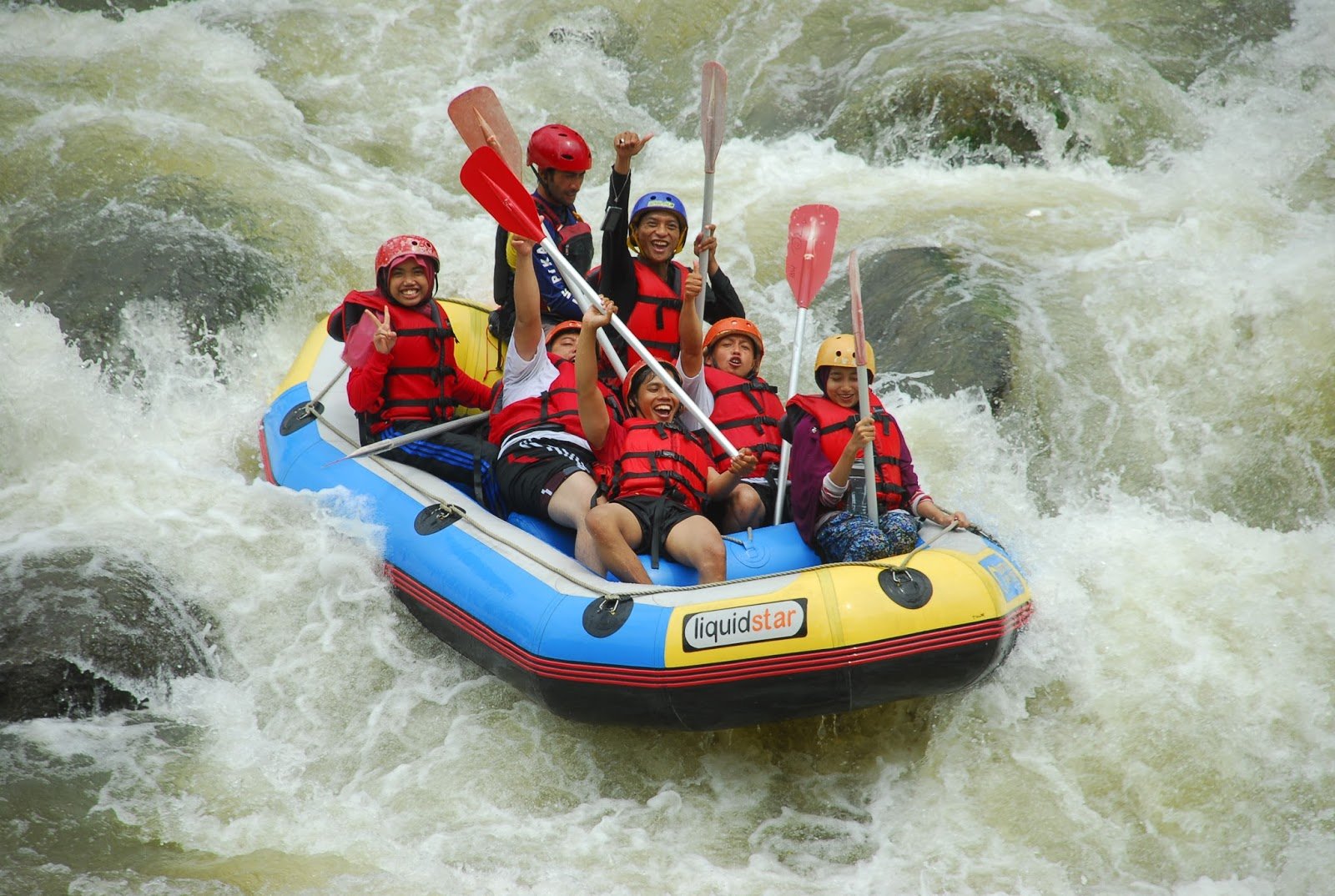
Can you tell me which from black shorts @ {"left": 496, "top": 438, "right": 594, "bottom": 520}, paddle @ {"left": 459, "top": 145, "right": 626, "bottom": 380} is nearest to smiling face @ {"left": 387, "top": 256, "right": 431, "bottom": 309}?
paddle @ {"left": 459, "top": 145, "right": 626, "bottom": 380}

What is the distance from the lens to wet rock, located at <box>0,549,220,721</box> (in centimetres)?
405

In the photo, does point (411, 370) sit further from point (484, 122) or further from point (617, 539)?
point (617, 539)

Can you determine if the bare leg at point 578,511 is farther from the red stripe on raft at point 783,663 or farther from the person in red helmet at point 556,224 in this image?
the person in red helmet at point 556,224

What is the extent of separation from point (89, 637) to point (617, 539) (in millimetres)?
1807

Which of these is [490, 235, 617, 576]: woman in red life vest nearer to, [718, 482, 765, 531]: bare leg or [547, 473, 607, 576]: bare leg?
[547, 473, 607, 576]: bare leg

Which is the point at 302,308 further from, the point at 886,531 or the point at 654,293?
the point at 886,531

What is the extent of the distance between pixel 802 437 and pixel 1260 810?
182 cm

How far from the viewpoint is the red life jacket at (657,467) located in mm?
4117

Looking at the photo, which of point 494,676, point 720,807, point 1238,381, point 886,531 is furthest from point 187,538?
point 1238,381

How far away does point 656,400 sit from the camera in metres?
4.31

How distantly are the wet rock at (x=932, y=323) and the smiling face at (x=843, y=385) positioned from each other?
1.66 m

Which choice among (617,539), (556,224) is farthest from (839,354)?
(556,224)

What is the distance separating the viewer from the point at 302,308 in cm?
675

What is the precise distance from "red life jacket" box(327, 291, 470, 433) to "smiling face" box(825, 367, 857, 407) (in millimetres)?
1530
